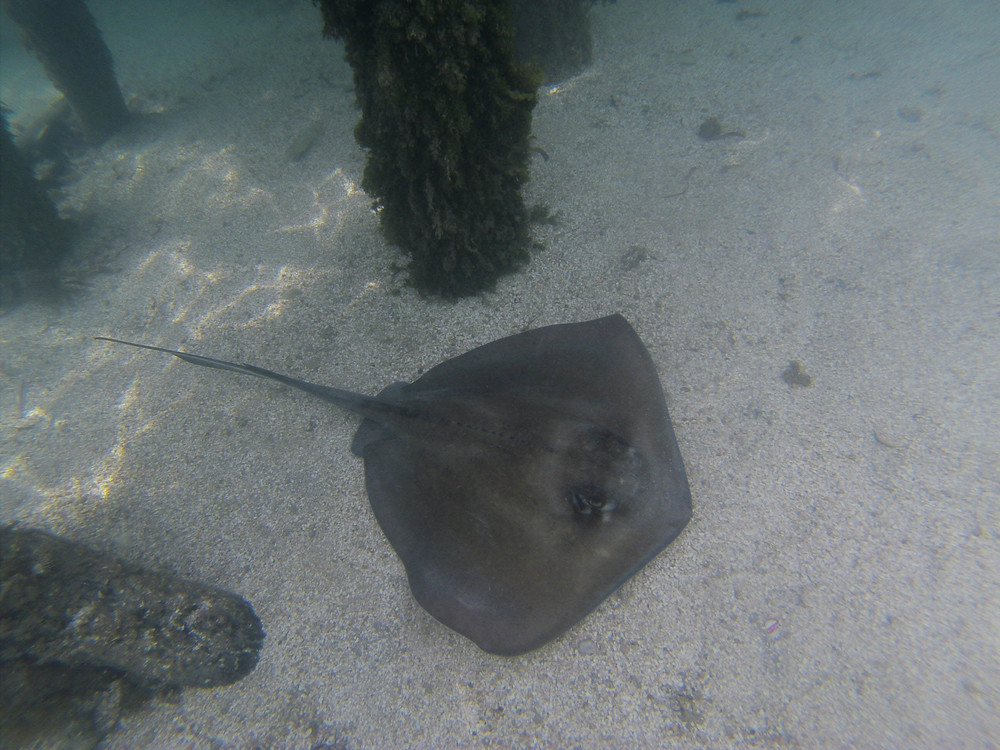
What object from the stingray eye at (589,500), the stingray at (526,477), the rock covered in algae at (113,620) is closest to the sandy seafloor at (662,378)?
the rock covered in algae at (113,620)

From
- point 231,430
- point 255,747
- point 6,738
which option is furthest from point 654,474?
point 6,738

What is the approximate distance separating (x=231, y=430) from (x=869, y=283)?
7.10 meters

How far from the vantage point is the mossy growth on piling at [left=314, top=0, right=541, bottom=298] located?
325cm

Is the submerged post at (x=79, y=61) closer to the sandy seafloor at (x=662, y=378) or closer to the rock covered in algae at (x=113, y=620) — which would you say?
the sandy seafloor at (x=662, y=378)

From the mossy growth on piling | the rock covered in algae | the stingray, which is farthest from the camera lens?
the mossy growth on piling

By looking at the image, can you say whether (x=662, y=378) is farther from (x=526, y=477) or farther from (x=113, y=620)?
(x=113, y=620)

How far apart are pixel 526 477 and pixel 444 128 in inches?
121

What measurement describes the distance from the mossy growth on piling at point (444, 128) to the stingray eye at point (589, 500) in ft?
9.18

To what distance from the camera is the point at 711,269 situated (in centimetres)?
498

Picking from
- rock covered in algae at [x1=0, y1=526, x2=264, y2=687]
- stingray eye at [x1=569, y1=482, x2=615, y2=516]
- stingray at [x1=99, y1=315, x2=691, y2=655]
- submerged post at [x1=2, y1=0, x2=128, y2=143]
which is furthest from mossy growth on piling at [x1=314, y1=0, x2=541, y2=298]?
submerged post at [x1=2, y1=0, x2=128, y2=143]

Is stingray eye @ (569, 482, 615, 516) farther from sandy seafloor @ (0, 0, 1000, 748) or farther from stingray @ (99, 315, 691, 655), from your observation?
sandy seafloor @ (0, 0, 1000, 748)

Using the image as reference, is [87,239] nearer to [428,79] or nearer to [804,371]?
[428,79]

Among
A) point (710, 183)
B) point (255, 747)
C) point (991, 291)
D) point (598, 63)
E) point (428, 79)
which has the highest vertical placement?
point (428, 79)

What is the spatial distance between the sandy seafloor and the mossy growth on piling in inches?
25.5
